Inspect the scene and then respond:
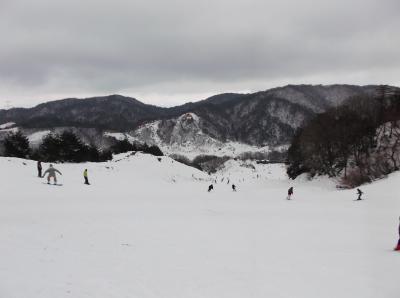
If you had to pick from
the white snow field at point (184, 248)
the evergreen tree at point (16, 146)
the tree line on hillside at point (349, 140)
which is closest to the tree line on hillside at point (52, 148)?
the evergreen tree at point (16, 146)

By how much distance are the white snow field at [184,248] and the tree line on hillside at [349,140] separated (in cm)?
2363

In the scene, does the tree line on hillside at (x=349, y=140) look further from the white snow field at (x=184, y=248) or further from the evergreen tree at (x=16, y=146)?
the evergreen tree at (x=16, y=146)

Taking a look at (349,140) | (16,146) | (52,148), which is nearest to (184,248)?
(349,140)

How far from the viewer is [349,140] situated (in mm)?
57250

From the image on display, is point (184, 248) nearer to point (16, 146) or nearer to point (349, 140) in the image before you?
point (349, 140)

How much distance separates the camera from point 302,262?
14883mm

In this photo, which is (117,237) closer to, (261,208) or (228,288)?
Result: (228,288)

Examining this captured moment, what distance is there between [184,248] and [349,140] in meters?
46.3

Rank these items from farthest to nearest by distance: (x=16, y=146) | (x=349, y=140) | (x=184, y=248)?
(x=16, y=146) → (x=349, y=140) → (x=184, y=248)

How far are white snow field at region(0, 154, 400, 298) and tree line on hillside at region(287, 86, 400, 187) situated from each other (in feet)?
77.5

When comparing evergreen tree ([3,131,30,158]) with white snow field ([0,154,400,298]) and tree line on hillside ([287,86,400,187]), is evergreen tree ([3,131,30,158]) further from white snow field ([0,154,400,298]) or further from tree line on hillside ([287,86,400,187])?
tree line on hillside ([287,86,400,187])

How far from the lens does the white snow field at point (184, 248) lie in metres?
11.4

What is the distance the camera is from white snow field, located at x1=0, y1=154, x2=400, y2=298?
11383 mm

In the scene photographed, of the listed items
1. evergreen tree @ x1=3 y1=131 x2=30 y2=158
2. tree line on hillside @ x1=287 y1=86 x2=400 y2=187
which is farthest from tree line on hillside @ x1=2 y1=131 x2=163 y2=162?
tree line on hillside @ x1=287 y1=86 x2=400 y2=187
